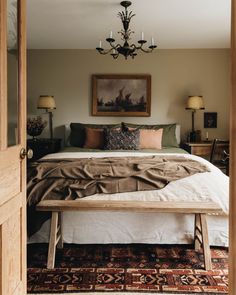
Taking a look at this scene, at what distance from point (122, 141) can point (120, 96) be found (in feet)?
4.14

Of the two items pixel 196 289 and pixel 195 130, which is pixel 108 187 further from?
pixel 195 130

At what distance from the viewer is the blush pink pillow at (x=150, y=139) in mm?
5066

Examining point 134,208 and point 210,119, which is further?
point 210,119

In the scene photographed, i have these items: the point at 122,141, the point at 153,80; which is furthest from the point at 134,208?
the point at 153,80

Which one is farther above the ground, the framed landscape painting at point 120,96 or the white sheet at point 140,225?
the framed landscape painting at point 120,96

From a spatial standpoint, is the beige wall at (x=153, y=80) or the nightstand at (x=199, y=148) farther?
the beige wall at (x=153, y=80)

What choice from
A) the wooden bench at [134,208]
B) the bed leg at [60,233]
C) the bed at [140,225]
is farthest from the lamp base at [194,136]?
the bed leg at [60,233]

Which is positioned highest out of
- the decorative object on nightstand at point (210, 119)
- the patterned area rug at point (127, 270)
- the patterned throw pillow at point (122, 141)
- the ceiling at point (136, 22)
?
the ceiling at point (136, 22)

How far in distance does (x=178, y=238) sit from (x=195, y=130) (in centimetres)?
335

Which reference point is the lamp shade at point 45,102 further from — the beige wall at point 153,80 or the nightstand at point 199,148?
the nightstand at point 199,148

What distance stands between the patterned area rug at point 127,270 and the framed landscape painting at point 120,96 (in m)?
3.30

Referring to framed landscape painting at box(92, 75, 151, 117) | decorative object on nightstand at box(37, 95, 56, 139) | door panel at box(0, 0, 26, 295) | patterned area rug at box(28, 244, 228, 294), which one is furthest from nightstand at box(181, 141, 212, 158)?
door panel at box(0, 0, 26, 295)

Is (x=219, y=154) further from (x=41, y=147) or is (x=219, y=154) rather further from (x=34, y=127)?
(x=34, y=127)

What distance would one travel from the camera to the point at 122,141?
4.89 meters
